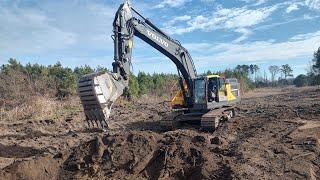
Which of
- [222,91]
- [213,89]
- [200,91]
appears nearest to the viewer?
[200,91]

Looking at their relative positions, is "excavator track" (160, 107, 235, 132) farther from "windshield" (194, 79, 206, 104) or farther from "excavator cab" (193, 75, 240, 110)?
"windshield" (194, 79, 206, 104)

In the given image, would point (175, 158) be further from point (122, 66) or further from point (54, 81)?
point (54, 81)

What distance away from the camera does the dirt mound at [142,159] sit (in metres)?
8.01

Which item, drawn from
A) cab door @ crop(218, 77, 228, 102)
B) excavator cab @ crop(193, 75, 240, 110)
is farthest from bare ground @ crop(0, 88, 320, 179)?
cab door @ crop(218, 77, 228, 102)

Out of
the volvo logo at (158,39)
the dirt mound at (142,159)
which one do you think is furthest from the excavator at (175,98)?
the dirt mound at (142,159)

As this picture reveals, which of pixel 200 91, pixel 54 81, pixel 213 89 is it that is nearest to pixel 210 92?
pixel 213 89

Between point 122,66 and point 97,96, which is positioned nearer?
point 97,96

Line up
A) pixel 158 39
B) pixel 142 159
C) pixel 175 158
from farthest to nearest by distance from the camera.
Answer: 1. pixel 158 39
2. pixel 142 159
3. pixel 175 158

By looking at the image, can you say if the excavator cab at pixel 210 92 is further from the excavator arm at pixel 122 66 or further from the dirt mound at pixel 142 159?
the dirt mound at pixel 142 159

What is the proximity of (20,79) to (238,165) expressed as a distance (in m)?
19.4

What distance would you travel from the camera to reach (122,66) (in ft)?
34.1

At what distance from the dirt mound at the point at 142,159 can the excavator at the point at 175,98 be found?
2.37ft

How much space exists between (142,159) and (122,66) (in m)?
2.89

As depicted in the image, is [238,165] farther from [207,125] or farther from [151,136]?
[207,125]
